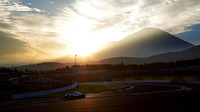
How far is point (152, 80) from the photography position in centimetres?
6994

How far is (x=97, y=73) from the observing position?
10819 cm

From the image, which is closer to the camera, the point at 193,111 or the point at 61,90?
the point at 193,111

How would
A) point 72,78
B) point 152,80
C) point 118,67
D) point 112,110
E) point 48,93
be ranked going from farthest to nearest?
point 118,67 < point 72,78 < point 152,80 < point 48,93 < point 112,110

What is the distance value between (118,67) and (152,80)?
65.5 meters

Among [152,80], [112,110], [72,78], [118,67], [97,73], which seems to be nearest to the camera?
[112,110]

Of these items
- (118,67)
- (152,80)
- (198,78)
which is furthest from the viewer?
(118,67)

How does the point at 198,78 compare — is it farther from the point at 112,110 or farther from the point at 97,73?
the point at 97,73

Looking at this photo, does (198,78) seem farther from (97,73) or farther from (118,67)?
(118,67)

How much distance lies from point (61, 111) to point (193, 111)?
14046mm

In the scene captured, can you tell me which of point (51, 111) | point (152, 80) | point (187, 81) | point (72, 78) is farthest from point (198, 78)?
point (72, 78)

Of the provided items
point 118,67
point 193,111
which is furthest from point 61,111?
point 118,67

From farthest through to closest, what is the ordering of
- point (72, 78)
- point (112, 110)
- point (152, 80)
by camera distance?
point (72, 78) < point (152, 80) < point (112, 110)

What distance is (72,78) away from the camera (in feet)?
310

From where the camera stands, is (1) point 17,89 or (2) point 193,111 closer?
(2) point 193,111
